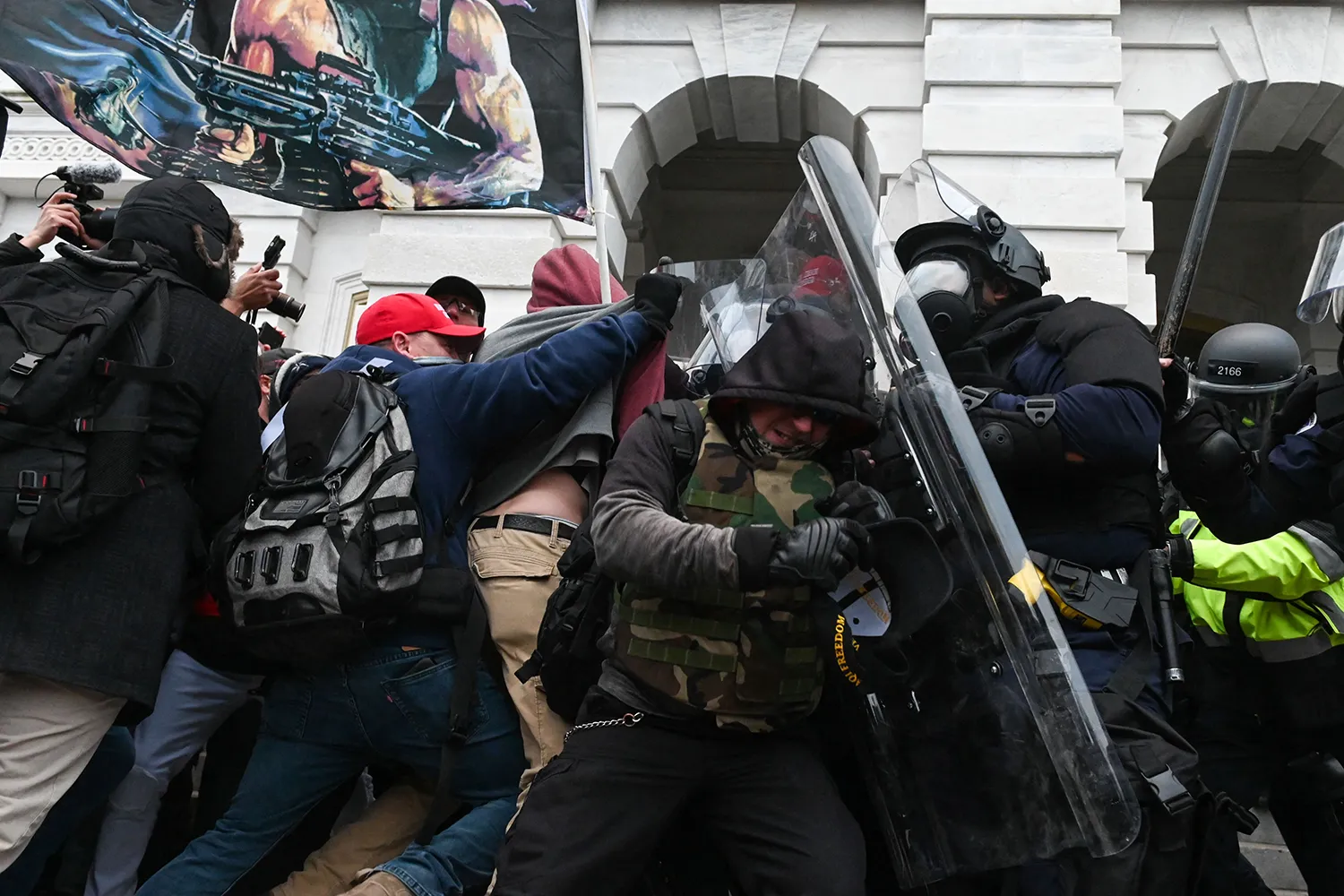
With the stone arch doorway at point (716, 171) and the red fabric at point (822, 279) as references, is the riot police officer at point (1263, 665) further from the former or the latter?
the stone arch doorway at point (716, 171)

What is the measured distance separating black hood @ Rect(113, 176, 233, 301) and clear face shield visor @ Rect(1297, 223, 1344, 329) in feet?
9.61

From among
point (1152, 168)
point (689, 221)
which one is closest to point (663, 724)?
point (1152, 168)

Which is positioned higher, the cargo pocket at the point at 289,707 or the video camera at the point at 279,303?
the video camera at the point at 279,303

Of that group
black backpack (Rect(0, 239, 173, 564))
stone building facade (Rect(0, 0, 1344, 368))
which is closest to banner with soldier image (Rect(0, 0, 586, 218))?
black backpack (Rect(0, 239, 173, 564))

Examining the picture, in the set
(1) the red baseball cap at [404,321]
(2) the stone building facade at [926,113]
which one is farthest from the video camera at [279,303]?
(2) the stone building facade at [926,113]

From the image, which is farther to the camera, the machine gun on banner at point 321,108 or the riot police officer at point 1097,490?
the machine gun on banner at point 321,108

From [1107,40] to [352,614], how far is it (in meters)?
6.55

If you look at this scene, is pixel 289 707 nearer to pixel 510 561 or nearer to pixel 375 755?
pixel 375 755

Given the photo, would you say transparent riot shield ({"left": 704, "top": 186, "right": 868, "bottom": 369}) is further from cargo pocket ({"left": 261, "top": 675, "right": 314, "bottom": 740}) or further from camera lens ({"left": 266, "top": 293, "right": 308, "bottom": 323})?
cargo pocket ({"left": 261, "top": 675, "right": 314, "bottom": 740})

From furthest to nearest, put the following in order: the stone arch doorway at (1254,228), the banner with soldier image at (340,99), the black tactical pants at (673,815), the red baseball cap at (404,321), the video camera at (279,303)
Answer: the stone arch doorway at (1254,228) → the banner with soldier image at (340,99) → the video camera at (279,303) → the red baseball cap at (404,321) → the black tactical pants at (673,815)

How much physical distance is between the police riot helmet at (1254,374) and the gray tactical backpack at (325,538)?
262cm

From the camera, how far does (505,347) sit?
3064mm

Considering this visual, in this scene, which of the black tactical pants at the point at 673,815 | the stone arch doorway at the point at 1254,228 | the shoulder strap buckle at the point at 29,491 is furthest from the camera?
the stone arch doorway at the point at 1254,228

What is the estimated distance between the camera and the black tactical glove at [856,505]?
2297 mm
